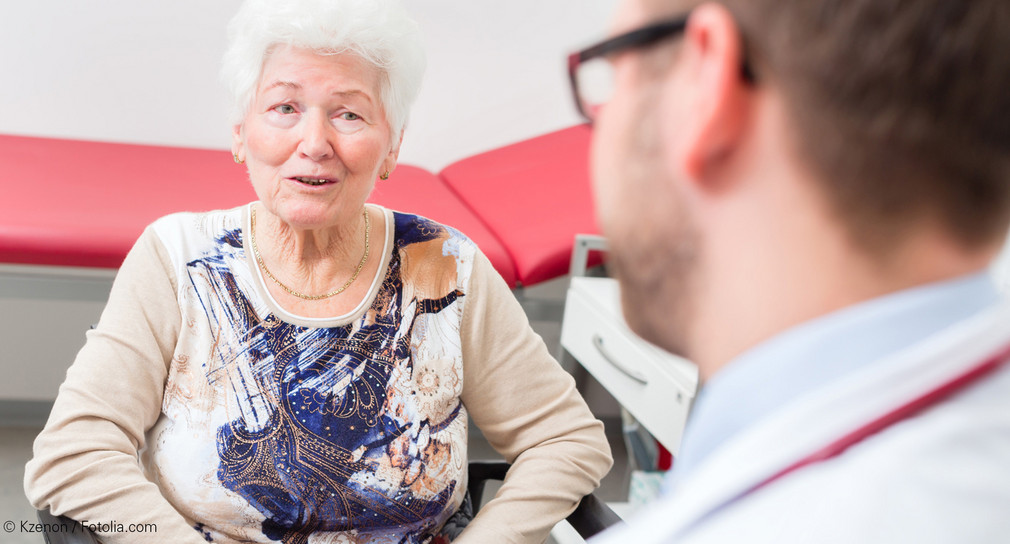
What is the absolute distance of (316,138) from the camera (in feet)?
4.90

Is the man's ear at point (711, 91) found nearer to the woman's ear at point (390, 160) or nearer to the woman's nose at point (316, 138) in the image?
the woman's nose at point (316, 138)

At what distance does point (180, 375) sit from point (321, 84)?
1.76 ft

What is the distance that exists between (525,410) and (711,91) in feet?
3.67

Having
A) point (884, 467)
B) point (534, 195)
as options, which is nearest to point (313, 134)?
point (884, 467)

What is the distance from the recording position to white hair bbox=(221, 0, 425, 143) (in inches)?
58.0

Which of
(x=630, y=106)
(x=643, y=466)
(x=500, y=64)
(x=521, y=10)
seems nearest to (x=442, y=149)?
(x=500, y=64)

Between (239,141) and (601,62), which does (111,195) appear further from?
(601,62)

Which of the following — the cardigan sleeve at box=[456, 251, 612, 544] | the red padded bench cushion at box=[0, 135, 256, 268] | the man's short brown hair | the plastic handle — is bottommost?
the plastic handle

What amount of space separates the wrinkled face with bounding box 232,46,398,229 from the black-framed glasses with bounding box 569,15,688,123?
0.83 m

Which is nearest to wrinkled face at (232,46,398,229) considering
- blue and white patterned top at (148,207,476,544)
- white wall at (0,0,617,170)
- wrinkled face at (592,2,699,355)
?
blue and white patterned top at (148,207,476,544)

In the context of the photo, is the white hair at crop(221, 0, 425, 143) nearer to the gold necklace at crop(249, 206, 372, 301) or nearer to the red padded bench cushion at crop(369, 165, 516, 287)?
the gold necklace at crop(249, 206, 372, 301)

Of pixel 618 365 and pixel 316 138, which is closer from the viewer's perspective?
pixel 316 138

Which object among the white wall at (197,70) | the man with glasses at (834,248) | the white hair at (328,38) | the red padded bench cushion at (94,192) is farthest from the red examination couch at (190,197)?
the man with glasses at (834,248)

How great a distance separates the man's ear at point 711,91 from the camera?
0.53 m
